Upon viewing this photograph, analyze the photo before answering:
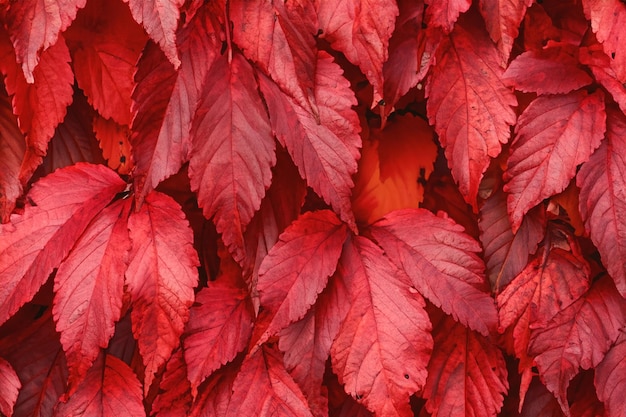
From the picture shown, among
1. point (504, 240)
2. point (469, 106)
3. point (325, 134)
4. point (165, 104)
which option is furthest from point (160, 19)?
point (504, 240)

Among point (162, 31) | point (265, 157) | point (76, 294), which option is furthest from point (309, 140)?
point (76, 294)

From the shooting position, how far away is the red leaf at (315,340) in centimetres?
69

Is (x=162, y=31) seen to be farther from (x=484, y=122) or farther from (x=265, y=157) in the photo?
(x=484, y=122)

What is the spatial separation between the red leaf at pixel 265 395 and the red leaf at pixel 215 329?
27 mm

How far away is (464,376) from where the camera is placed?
2.47ft

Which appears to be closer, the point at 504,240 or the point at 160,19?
the point at 160,19

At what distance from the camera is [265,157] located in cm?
67

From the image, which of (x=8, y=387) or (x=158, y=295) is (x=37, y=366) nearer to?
(x=8, y=387)

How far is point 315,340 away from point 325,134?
21 cm

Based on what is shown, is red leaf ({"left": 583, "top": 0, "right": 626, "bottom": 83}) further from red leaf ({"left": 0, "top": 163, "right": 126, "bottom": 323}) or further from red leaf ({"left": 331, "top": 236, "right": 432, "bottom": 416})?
red leaf ({"left": 0, "top": 163, "right": 126, "bottom": 323})

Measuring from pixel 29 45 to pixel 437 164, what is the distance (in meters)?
0.46

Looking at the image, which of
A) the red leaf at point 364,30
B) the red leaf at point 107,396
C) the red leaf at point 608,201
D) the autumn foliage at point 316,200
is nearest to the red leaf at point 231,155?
the autumn foliage at point 316,200

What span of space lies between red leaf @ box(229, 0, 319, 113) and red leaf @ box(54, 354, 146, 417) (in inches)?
14.3

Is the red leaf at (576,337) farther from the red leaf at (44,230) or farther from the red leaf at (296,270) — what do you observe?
the red leaf at (44,230)
